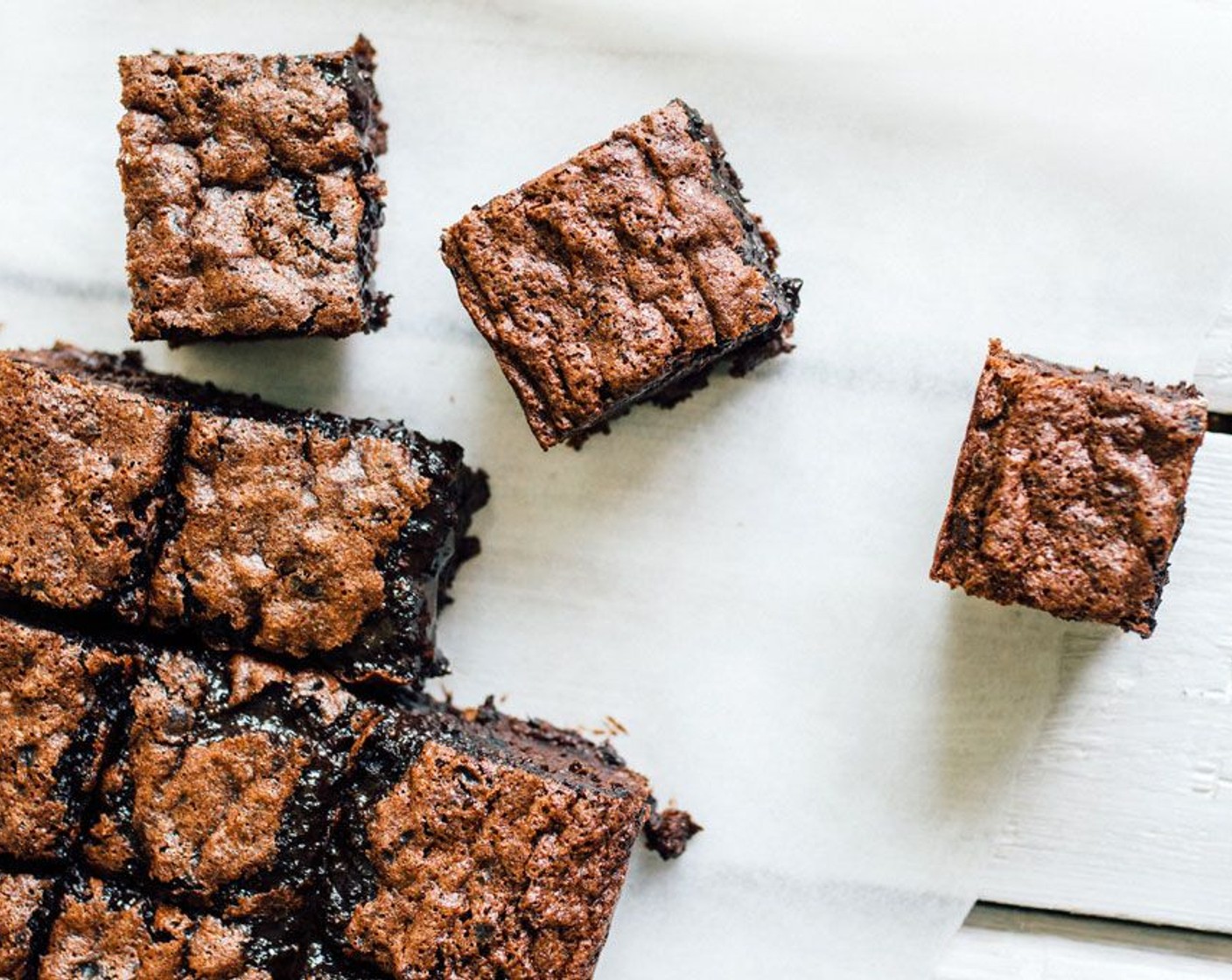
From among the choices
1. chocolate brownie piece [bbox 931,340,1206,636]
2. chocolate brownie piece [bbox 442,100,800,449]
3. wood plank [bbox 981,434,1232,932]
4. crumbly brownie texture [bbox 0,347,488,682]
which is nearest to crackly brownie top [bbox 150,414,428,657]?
crumbly brownie texture [bbox 0,347,488,682]

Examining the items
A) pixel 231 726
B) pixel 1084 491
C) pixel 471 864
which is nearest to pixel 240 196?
pixel 231 726

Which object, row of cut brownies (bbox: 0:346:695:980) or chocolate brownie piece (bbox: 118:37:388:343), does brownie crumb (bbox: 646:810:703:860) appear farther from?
chocolate brownie piece (bbox: 118:37:388:343)

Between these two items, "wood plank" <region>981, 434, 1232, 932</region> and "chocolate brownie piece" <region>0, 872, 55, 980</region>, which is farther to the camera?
"wood plank" <region>981, 434, 1232, 932</region>

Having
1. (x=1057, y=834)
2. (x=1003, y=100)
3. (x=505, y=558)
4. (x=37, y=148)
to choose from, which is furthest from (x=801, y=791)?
(x=37, y=148)

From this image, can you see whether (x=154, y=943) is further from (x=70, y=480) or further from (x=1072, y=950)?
(x=1072, y=950)

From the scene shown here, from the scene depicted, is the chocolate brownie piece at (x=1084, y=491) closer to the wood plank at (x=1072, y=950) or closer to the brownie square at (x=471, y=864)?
the wood plank at (x=1072, y=950)

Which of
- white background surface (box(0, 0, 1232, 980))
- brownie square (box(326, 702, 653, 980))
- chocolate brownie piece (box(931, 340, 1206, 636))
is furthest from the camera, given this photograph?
white background surface (box(0, 0, 1232, 980))

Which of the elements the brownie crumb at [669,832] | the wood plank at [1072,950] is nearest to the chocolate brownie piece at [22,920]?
the brownie crumb at [669,832]

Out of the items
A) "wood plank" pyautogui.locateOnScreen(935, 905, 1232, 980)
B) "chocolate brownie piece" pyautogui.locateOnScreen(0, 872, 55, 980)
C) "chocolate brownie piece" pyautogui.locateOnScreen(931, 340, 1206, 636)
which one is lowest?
"chocolate brownie piece" pyautogui.locateOnScreen(0, 872, 55, 980)
